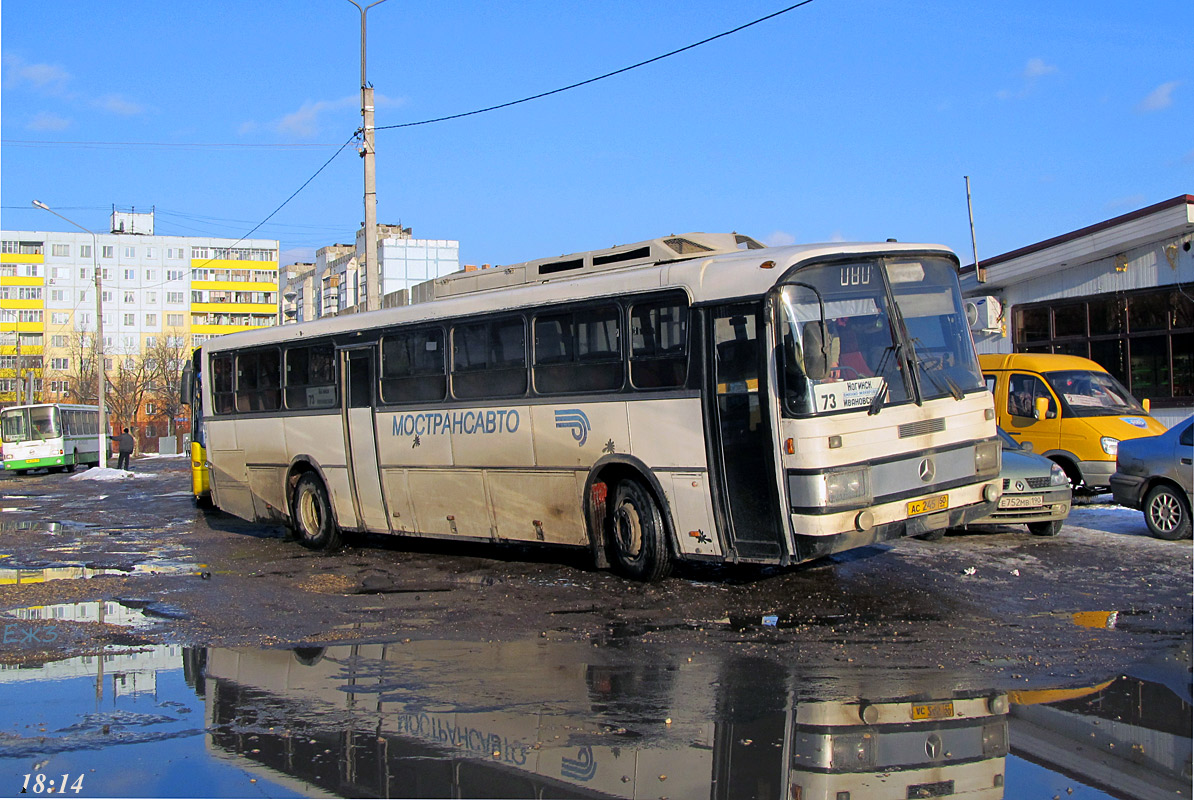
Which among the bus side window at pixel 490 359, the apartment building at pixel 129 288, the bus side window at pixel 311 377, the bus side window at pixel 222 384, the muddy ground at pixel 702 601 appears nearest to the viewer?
the muddy ground at pixel 702 601

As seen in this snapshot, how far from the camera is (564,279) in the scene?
12008 millimetres

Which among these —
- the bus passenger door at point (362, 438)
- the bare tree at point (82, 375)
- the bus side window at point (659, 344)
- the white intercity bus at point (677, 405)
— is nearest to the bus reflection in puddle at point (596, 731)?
the white intercity bus at point (677, 405)

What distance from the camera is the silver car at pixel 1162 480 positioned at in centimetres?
1300

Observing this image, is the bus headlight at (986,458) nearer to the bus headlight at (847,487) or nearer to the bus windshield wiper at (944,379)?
the bus windshield wiper at (944,379)

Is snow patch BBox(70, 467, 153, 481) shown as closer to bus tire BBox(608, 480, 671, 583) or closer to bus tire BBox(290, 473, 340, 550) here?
bus tire BBox(290, 473, 340, 550)

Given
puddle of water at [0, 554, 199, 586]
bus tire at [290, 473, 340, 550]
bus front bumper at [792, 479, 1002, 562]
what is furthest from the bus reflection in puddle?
bus tire at [290, 473, 340, 550]

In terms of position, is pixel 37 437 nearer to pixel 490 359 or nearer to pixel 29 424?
pixel 29 424

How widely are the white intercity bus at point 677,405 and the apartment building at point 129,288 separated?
105126mm

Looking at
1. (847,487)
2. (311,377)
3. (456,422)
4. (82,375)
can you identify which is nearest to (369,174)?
(311,377)

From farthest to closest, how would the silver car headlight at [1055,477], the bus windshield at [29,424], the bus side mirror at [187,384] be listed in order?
the bus windshield at [29,424], the bus side mirror at [187,384], the silver car headlight at [1055,477]

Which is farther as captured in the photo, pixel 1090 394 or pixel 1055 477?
pixel 1090 394

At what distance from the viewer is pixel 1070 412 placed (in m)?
17.9

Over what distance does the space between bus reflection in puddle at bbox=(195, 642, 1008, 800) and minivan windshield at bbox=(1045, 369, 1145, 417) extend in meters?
12.4

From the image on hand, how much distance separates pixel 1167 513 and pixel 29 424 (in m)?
45.2
